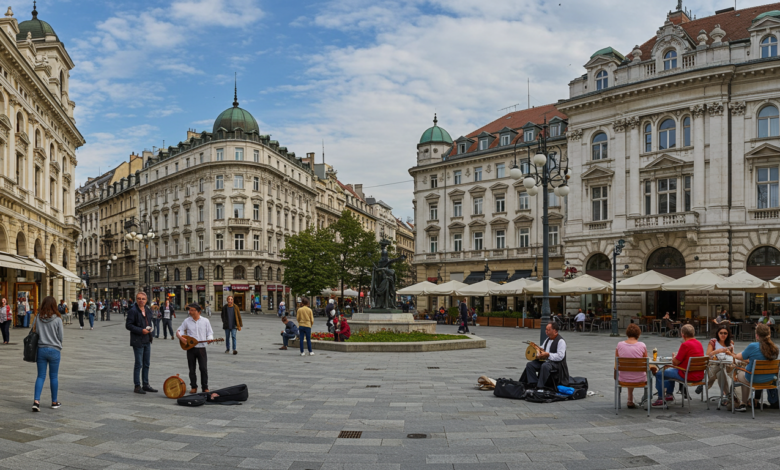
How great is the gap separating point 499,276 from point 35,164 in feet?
112

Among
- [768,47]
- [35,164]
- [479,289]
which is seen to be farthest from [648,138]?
[35,164]

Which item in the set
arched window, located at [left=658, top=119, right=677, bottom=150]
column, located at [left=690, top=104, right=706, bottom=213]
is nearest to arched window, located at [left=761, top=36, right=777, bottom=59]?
column, located at [left=690, top=104, right=706, bottom=213]

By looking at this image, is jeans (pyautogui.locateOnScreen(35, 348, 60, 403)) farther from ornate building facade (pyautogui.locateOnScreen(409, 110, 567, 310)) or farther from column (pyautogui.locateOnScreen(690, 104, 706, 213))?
ornate building facade (pyautogui.locateOnScreen(409, 110, 567, 310))

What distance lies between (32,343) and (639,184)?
122 ft

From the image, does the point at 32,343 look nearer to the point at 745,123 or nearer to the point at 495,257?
the point at 745,123

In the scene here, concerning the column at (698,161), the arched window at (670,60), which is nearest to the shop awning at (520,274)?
the column at (698,161)

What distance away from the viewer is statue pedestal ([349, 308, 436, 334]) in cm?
2414

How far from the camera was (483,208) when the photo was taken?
54969 millimetres

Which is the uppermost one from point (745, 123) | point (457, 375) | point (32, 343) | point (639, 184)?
point (745, 123)

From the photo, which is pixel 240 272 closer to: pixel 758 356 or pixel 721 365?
pixel 721 365

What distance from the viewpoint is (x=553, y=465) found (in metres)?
7.22

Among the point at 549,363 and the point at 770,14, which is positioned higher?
the point at 770,14

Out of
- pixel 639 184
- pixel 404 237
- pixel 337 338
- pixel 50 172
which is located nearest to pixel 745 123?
pixel 639 184

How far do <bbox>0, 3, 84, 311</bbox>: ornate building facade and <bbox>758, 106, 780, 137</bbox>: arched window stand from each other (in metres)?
39.2
